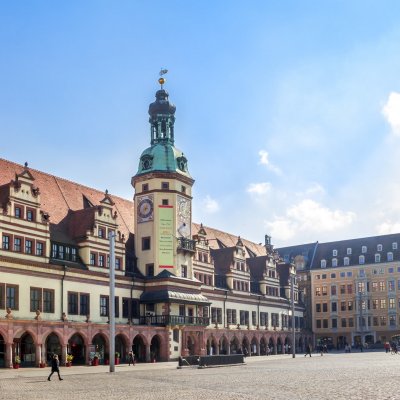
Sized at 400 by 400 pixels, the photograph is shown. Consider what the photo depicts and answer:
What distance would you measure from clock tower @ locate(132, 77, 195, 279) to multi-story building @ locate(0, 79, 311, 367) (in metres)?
0.12

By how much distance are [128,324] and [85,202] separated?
49.4 feet

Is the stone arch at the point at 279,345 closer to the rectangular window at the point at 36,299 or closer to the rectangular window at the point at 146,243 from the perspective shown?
the rectangular window at the point at 146,243

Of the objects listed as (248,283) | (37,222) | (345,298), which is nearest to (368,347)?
(345,298)

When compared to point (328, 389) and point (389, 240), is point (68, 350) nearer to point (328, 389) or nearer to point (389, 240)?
point (328, 389)

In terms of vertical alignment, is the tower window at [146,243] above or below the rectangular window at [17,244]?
above

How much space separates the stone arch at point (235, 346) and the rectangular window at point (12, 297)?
41.2 metres

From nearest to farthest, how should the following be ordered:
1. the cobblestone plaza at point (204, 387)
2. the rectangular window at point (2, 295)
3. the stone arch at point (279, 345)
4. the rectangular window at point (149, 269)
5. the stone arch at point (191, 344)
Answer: the cobblestone plaza at point (204, 387) → the rectangular window at point (2, 295) → the rectangular window at point (149, 269) → the stone arch at point (191, 344) → the stone arch at point (279, 345)

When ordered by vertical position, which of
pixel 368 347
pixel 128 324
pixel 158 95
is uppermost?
pixel 158 95

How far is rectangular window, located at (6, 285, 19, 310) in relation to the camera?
58.4 meters

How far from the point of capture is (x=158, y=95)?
3332 inches

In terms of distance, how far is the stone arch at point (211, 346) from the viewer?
87.6 meters

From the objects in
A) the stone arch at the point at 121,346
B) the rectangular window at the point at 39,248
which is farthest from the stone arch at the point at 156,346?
the rectangular window at the point at 39,248

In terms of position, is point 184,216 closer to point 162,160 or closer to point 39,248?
point 162,160

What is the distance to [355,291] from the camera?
132m
